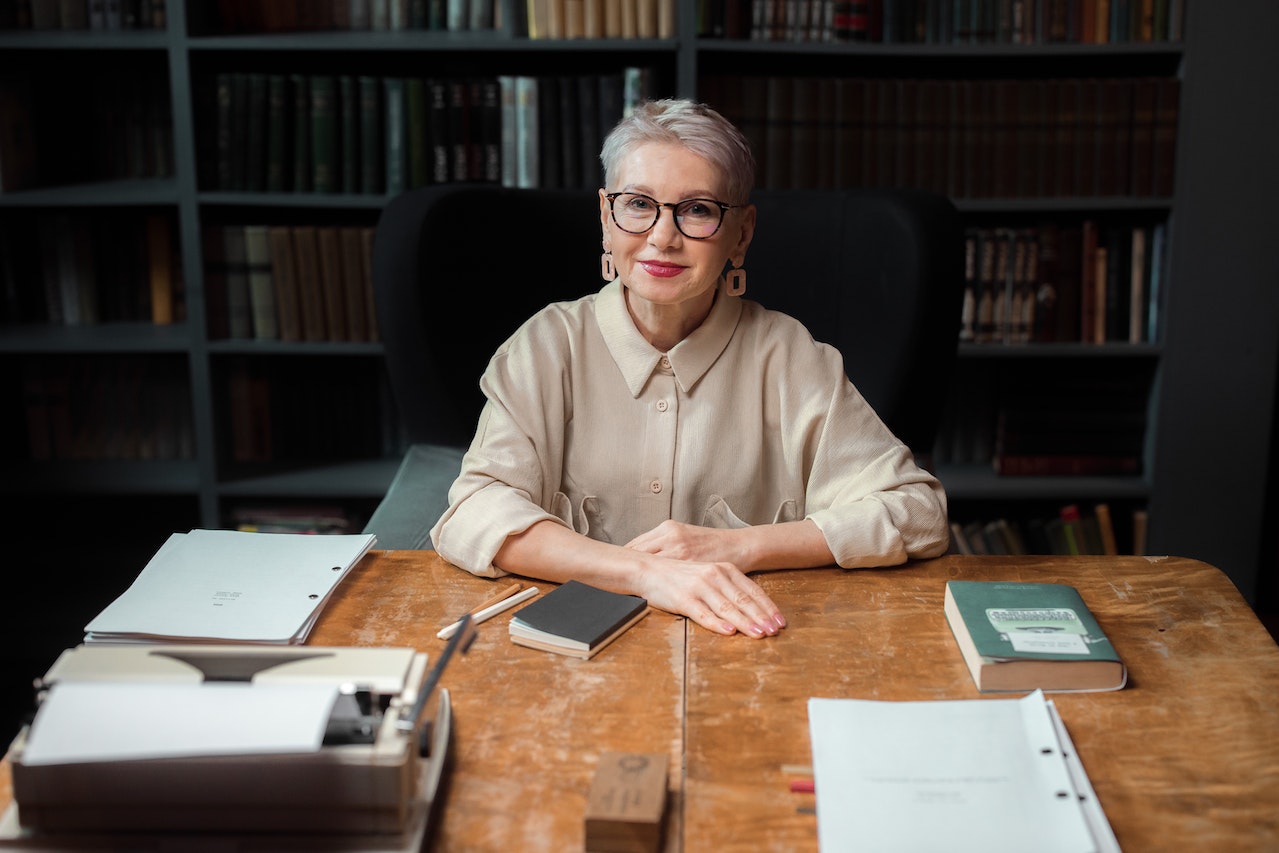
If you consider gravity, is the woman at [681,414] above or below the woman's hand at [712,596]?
above

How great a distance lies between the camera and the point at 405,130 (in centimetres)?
274

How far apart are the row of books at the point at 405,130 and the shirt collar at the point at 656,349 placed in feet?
3.88

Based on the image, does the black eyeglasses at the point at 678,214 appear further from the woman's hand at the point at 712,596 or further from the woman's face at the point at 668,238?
the woman's hand at the point at 712,596

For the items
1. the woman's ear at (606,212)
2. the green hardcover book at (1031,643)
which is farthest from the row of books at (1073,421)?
the green hardcover book at (1031,643)

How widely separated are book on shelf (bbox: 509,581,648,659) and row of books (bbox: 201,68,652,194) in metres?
1.66

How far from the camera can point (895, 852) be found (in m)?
0.84

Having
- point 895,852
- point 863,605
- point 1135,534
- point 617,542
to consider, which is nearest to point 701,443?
point 617,542

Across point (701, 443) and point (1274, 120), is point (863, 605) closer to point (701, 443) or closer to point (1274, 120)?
point (701, 443)

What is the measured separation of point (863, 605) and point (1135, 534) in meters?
1.90

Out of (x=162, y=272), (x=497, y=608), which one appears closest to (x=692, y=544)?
(x=497, y=608)

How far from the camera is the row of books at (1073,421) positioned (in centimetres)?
288

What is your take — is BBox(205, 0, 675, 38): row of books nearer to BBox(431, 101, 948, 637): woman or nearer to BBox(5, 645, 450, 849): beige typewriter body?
BBox(431, 101, 948, 637): woman

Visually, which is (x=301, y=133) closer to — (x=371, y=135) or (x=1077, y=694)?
(x=371, y=135)

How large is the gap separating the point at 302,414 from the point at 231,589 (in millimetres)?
1812
